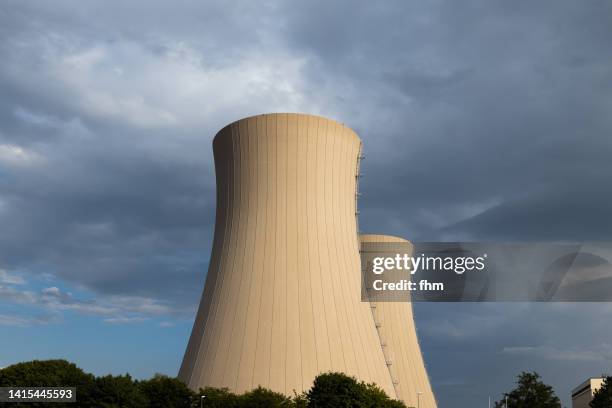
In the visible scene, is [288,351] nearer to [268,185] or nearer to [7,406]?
[268,185]

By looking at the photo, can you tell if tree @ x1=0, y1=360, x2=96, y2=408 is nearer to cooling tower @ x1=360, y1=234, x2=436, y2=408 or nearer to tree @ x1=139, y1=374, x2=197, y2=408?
tree @ x1=139, y1=374, x2=197, y2=408

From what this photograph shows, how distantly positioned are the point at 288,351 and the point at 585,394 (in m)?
55.1

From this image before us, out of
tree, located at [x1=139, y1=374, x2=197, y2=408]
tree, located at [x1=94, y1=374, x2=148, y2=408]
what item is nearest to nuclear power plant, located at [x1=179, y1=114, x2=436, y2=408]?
tree, located at [x1=139, y1=374, x2=197, y2=408]

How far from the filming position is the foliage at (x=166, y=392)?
20.6 metres

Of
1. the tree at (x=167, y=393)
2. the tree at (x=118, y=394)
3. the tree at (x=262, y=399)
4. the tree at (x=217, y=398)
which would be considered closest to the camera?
the tree at (x=262, y=399)

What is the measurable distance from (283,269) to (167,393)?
634 cm

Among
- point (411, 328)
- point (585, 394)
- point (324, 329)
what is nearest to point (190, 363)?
point (324, 329)

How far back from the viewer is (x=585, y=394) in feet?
217

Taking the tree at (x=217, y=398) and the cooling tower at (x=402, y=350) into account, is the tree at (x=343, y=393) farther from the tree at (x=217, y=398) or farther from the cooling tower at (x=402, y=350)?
the cooling tower at (x=402, y=350)

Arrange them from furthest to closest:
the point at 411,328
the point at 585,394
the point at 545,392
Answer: the point at 585,394
the point at 545,392
the point at 411,328

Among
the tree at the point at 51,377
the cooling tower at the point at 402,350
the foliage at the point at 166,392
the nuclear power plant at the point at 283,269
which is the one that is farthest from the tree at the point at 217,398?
the cooling tower at the point at 402,350

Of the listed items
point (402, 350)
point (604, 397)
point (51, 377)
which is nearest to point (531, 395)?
point (604, 397)

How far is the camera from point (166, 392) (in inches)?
912

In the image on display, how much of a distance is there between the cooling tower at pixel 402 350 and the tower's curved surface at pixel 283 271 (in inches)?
304
